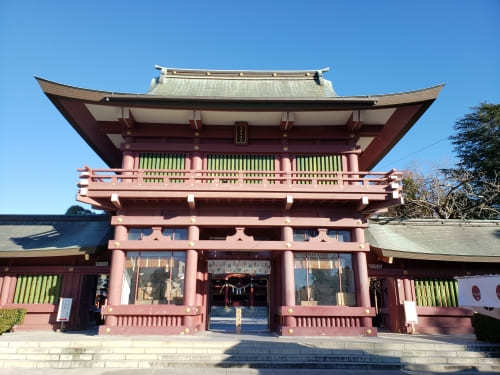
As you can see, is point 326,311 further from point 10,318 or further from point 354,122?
point 10,318

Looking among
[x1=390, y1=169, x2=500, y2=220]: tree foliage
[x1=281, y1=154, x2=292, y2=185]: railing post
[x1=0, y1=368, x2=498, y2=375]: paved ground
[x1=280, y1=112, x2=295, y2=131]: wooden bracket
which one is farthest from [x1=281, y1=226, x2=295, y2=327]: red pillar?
[x1=390, y1=169, x2=500, y2=220]: tree foliage

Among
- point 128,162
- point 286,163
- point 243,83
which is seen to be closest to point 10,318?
point 128,162

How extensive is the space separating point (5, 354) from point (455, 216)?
3288 cm

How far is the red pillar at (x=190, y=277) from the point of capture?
12.1m

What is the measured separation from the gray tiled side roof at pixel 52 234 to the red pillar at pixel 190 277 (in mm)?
4447

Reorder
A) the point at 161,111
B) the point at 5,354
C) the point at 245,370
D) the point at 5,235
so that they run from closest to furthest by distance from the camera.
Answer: the point at 245,370, the point at 5,354, the point at 161,111, the point at 5,235

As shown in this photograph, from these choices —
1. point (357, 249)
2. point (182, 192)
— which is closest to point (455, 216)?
point (357, 249)

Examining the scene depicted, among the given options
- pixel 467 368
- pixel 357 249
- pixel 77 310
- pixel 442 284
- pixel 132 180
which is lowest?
pixel 467 368

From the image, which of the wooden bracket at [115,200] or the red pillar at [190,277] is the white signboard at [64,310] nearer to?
the wooden bracket at [115,200]

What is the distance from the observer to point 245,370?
340 inches

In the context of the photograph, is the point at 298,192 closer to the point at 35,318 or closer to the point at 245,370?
the point at 245,370

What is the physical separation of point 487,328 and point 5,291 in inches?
762

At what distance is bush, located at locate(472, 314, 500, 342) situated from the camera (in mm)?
10258

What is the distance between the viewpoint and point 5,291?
1442 cm
